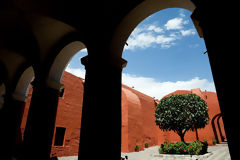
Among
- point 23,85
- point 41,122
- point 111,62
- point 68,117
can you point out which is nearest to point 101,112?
point 111,62

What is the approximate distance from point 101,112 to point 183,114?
1062cm

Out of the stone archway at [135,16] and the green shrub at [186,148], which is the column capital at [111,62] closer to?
the stone archway at [135,16]

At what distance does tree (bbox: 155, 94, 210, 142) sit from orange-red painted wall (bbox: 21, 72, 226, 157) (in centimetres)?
293

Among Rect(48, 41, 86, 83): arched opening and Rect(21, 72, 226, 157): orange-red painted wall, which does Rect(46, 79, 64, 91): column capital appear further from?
Rect(21, 72, 226, 157): orange-red painted wall

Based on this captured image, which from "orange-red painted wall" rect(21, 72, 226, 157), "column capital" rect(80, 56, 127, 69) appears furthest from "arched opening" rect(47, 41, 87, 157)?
"column capital" rect(80, 56, 127, 69)

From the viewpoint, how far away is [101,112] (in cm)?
262

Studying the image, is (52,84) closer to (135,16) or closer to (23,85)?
(23,85)

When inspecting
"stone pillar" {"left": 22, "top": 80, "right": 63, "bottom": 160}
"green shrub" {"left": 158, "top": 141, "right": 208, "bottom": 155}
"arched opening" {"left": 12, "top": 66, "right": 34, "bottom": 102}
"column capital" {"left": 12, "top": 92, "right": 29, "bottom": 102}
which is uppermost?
"arched opening" {"left": 12, "top": 66, "right": 34, "bottom": 102}

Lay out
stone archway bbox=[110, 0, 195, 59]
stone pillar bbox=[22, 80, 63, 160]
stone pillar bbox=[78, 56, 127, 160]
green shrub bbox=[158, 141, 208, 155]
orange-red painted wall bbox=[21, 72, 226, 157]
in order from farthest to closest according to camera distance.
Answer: orange-red painted wall bbox=[21, 72, 226, 157] → green shrub bbox=[158, 141, 208, 155] → stone pillar bbox=[22, 80, 63, 160] → stone archway bbox=[110, 0, 195, 59] → stone pillar bbox=[78, 56, 127, 160]

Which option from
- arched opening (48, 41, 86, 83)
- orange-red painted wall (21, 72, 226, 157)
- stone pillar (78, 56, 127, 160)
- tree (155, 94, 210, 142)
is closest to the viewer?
stone pillar (78, 56, 127, 160)

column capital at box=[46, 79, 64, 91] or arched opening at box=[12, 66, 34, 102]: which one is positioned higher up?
arched opening at box=[12, 66, 34, 102]

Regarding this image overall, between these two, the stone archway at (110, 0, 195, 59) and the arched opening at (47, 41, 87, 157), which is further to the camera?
the arched opening at (47, 41, 87, 157)

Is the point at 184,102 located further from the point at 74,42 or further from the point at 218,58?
the point at 218,58

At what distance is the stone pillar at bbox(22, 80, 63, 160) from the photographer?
3.86 metres
